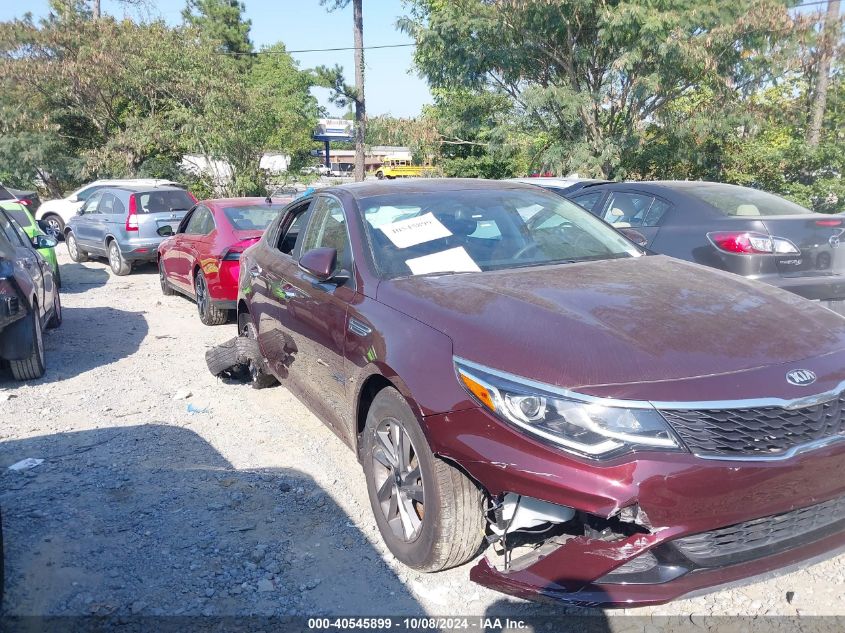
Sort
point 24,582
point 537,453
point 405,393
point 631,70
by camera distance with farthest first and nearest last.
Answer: point 631,70, point 24,582, point 405,393, point 537,453

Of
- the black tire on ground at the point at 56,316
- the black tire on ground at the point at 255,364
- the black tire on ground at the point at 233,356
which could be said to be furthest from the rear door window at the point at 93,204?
the black tire on ground at the point at 255,364

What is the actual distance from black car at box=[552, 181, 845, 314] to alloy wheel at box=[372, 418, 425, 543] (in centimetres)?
367

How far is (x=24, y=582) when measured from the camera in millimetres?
3312

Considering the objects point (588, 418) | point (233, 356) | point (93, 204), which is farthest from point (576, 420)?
point (93, 204)

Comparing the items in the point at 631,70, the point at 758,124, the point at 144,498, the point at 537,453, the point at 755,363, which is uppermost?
the point at 631,70

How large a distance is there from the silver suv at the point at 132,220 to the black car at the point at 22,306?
16.7 feet

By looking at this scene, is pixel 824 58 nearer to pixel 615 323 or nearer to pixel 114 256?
pixel 114 256

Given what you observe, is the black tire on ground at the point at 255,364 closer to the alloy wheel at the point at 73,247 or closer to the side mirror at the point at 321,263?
the side mirror at the point at 321,263

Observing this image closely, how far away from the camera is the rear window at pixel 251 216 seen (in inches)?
350

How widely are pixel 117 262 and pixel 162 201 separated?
1.46m

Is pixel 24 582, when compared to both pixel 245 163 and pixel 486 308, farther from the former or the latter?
pixel 245 163

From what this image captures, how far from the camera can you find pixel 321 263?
3896 millimetres

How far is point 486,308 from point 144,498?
241cm

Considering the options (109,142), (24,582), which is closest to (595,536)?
(24,582)
